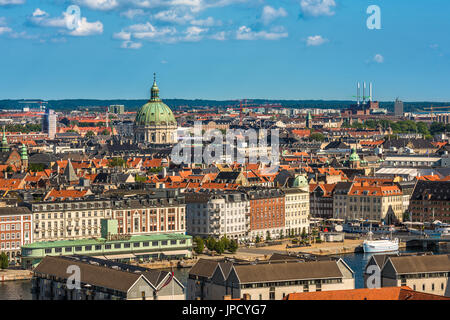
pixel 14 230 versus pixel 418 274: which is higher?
pixel 14 230

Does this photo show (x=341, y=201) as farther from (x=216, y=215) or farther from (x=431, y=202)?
(x=216, y=215)

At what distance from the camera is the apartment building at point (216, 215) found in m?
54.5

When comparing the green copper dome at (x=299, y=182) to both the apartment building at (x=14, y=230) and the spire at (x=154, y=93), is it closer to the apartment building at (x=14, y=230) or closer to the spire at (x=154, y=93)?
the apartment building at (x=14, y=230)

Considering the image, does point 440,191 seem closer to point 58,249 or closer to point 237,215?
point 237,215

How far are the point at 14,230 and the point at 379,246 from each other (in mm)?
16924

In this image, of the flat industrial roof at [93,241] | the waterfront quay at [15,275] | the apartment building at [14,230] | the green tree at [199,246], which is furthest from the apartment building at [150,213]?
the waterfront quay at [15,275]

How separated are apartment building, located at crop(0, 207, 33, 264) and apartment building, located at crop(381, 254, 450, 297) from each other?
1812 cm

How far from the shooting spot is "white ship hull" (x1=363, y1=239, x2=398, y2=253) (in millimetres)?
53094

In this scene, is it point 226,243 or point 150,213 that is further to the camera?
point 150,213

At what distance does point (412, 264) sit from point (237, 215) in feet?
69.3

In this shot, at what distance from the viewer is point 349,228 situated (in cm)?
6109

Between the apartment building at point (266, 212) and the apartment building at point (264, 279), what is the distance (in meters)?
22.1

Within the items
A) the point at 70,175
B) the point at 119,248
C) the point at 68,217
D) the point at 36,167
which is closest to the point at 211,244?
the point at 119,248

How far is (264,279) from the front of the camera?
32.6m
